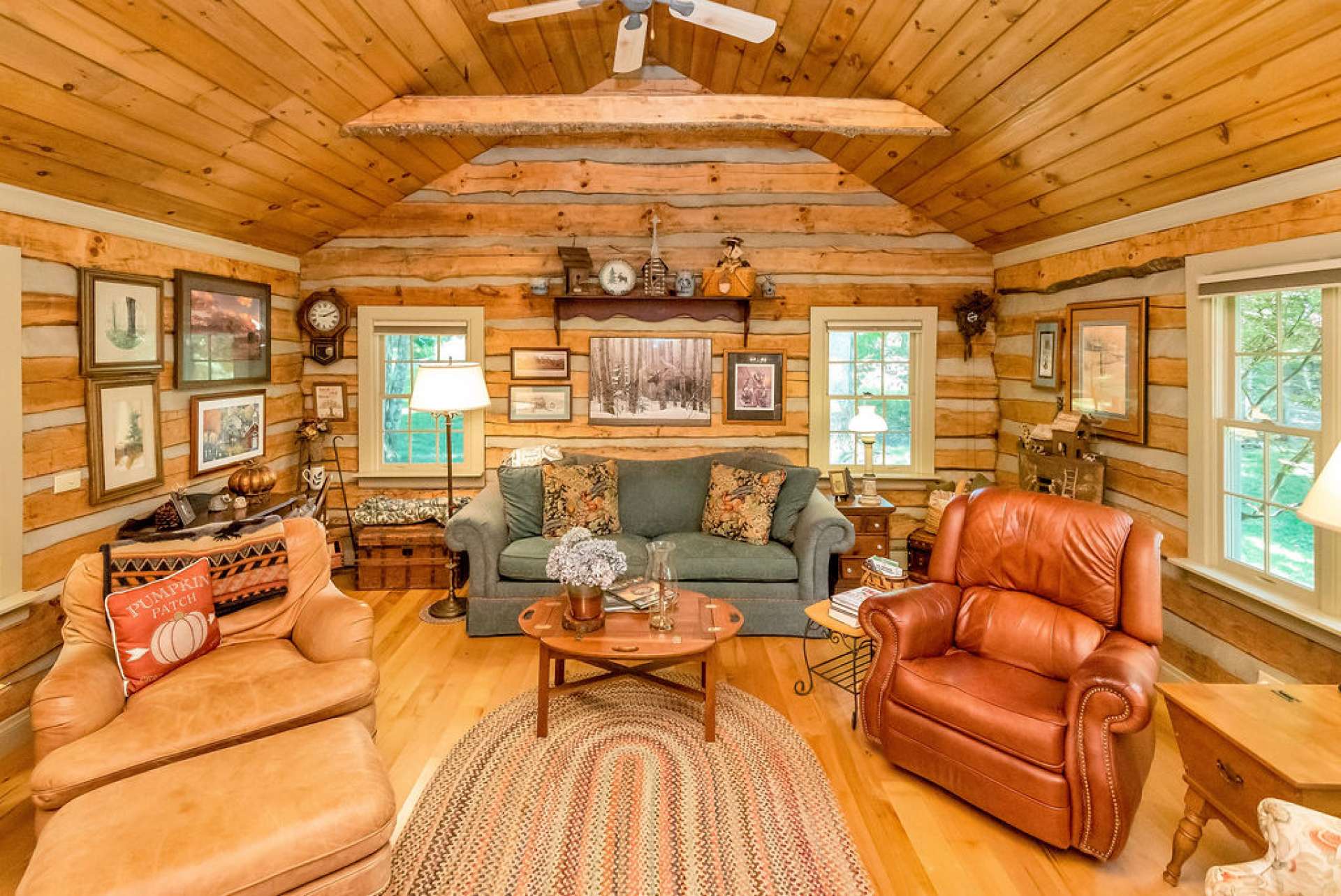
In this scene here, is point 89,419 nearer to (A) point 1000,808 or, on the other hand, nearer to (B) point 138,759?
(B) point 138,759

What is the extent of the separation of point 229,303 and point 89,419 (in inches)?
50.1

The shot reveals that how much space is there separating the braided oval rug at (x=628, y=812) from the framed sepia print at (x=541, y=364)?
263 cm

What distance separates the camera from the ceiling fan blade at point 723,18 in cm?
250

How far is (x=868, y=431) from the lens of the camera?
4691 millimetres

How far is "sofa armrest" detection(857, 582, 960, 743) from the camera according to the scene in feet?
8.93

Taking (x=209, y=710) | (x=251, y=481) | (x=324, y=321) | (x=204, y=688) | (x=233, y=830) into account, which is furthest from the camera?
(x=324, y=321)

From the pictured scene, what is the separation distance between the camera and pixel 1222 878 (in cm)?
160

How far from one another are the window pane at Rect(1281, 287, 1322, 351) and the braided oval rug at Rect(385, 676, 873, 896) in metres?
2.58

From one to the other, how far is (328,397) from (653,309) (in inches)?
96.3

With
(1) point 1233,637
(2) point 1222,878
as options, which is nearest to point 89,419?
(2) point 1222,878

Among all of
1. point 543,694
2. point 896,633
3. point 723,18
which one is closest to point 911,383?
point 896,633

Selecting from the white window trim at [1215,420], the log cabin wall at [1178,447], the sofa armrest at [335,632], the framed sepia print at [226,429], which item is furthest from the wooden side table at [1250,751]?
the framed sepia print at [226,429]

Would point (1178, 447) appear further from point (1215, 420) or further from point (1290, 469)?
point (1290, 469)

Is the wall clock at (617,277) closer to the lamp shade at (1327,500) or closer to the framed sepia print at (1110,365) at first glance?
the framed sepia print at (1110,365)
